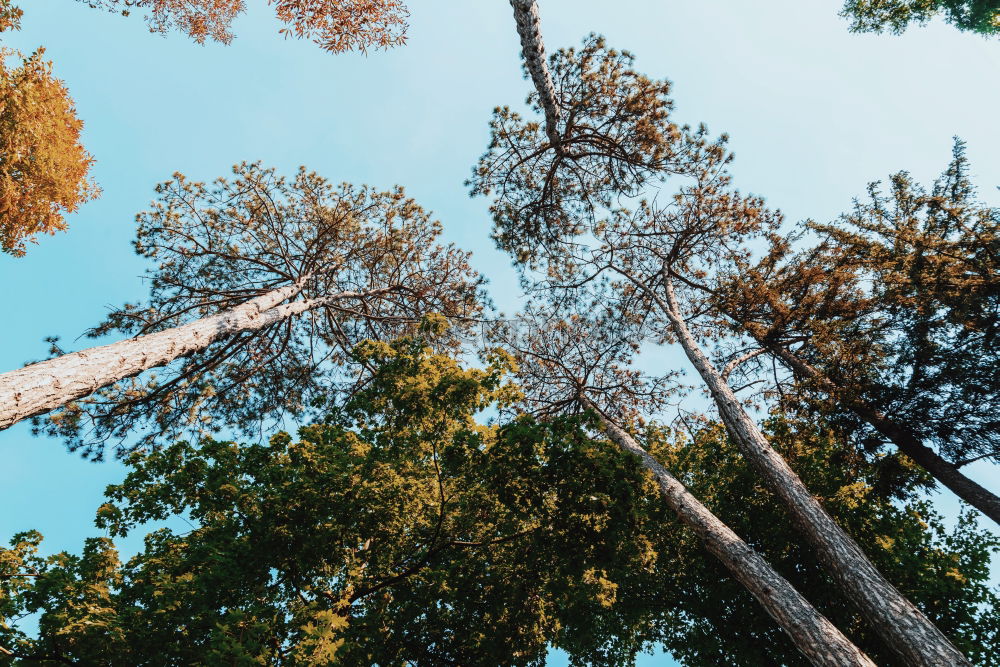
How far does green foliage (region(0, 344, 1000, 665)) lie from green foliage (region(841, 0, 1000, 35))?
12073mm

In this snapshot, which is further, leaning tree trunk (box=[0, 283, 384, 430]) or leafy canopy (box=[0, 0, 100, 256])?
leafy canopy (box=[0, 0, 100, 256])

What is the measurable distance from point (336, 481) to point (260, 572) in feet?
4.42

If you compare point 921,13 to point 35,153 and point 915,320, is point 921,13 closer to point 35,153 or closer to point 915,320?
point 915,320

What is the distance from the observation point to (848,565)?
6.34 meters

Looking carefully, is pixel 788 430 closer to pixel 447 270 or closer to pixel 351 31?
pixel 447 270

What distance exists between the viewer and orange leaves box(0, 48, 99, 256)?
8.95 m

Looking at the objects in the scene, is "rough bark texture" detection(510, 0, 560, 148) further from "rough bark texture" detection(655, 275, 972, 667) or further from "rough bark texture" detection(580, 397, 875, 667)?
"rough bark texture" detection(580, 397, 875, 667)

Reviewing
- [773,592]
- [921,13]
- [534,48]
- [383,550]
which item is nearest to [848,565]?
[773,592]

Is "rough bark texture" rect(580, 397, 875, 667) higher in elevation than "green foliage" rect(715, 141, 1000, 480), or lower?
lower

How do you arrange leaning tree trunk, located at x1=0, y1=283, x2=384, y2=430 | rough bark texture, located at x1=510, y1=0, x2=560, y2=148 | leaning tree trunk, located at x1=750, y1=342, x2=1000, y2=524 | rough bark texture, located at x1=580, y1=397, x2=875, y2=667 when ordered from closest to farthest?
1. leaning tree trunk, located at x1=0, y1=283, x2=384, y2=430
2. rough bark texture, located at x1=580, y1=397, x2=875, y2=667
3. leaning tree trunk, located at x1=750, y1=342, x2=1000, y2=524
4. rough bark texture, located at x1=510, y1=0, x2=560, y2=148

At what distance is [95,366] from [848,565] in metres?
10.2

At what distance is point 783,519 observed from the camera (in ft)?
31.7

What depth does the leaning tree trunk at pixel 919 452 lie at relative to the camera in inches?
279

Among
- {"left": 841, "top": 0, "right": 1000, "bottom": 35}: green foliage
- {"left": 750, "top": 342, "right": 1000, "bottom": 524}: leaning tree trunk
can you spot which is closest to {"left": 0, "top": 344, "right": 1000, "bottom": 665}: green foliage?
{"left": 750, "top": 342, "right": 1000, "bottom": 524}: leaning tree trunk
